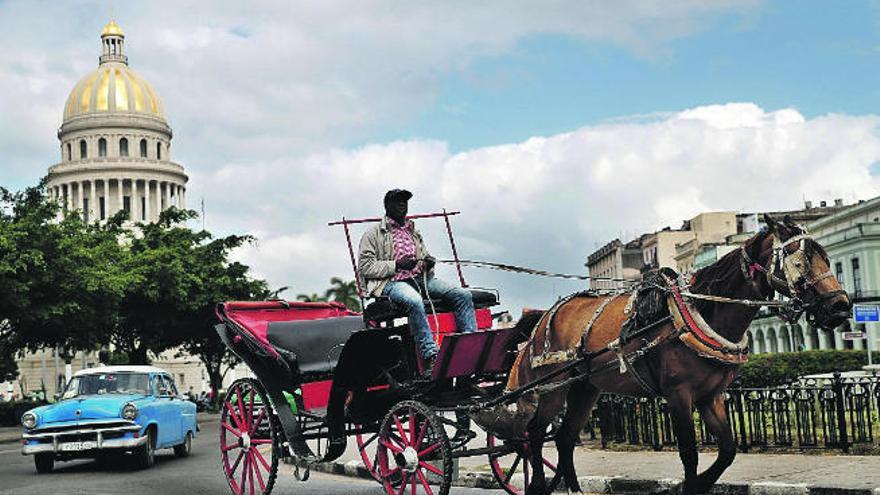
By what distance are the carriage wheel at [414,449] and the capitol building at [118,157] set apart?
107m

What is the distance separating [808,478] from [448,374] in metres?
3.94

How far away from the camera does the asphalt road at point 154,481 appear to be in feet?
43.2

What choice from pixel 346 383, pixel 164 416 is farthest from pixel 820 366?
pixel 346 383

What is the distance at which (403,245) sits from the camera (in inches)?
401

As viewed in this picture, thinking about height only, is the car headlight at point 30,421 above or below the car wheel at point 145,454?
above

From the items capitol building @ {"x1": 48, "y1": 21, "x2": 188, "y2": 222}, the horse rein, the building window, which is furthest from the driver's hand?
capitol building @ {"x1": 48, "y1": 21, "x2": 188, "y2": 222}

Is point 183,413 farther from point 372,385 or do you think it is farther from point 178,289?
point 178,289

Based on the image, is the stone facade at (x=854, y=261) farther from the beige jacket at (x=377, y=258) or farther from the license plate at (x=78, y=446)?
the beige jacket at (x=377, y=258)

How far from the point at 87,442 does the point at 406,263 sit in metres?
8.11

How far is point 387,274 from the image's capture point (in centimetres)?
992

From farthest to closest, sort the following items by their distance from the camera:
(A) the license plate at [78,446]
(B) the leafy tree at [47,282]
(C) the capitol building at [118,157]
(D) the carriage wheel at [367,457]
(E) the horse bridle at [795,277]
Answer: (C) the capitol building at [118,157], (B) the leafy tree at [47,282], (A) the license plate at [78,446], (D) the carriage wheel at [367,457], (E) the horse bridle at [795,277]

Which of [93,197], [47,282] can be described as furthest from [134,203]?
[47,282]

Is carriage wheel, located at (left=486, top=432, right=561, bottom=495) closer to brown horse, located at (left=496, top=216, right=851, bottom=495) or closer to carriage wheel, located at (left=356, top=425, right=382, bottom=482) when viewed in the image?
brown horse, located at (left=496, top=216, right=851, bottom=495)

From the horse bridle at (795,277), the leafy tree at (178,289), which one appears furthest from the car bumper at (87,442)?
the leafy tree at (178,289)
